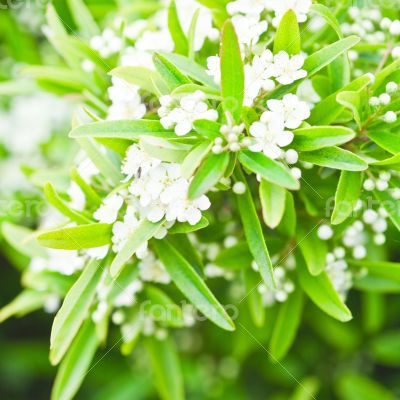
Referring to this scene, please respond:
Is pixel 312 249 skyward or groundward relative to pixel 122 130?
groundward

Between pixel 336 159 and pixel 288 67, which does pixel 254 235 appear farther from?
pixel 288 67

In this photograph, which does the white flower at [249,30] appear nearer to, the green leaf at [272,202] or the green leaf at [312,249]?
the green leaf at [272,202]

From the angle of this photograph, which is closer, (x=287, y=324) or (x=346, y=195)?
(x=346, y=195)

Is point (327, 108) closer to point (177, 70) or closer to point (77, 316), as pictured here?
point (177, 70)

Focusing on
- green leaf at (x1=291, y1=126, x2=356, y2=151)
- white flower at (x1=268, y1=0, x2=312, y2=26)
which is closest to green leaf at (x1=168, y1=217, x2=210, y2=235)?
green leaf at (x1=291, y1=126, x2=356, y2=151)

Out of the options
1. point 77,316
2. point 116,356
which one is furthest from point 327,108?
point 116,356

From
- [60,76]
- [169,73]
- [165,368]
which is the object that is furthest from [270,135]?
[165,368]
